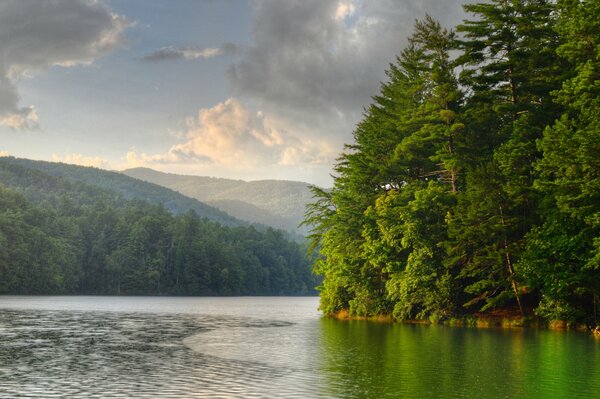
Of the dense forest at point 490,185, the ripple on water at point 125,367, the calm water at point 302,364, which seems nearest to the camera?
the ripple on water at point 125,367

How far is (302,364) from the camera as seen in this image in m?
33.3

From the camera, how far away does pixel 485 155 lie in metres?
63.4

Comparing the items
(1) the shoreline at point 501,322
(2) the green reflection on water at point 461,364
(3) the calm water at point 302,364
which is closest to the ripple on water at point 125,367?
(3) the calm water at point 302,364

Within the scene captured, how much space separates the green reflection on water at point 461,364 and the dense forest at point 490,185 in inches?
280

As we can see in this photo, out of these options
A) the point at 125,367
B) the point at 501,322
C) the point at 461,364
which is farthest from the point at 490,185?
the point at 125,367

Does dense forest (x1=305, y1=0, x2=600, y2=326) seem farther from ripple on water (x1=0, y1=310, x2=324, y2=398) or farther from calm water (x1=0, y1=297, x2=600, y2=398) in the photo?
ripple on water (x1=0, y1=310, x2=324, y2=398)

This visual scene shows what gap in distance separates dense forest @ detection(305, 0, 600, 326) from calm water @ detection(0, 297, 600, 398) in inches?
247

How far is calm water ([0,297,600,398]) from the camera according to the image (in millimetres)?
24859

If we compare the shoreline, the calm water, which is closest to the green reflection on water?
the calm water

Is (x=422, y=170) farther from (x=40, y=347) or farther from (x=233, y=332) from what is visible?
(x=40, y=347)

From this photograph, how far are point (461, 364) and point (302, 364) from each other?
25.8 feet

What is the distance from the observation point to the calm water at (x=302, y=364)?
24.9 meters

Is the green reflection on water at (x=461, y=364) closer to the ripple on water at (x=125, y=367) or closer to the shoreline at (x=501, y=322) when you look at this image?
the shoreline at (x=501, y=322)

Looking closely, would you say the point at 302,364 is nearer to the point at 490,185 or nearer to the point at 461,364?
the point at 461,364
